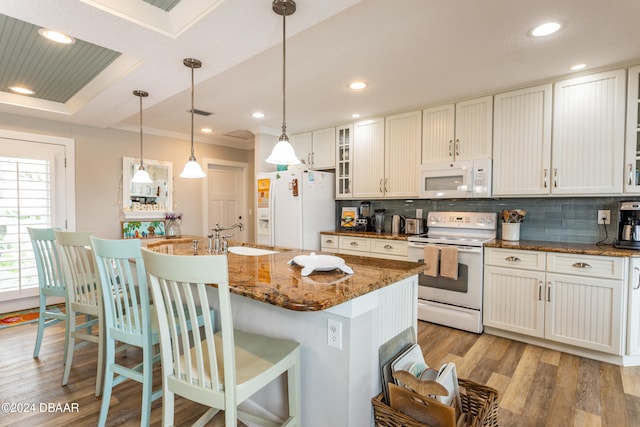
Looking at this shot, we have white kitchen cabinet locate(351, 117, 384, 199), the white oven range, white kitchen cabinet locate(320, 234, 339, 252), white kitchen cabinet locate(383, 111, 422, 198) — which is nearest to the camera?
the white oven range

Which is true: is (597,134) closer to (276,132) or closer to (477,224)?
(477,224)

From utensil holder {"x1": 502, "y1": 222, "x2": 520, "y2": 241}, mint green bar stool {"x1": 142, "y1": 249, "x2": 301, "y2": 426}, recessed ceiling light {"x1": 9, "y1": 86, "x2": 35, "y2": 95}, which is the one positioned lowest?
mint green bar stool {"x1": 142, "y1": 249, "x2": 301, "y2": 426}

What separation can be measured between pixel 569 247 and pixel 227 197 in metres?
4.75

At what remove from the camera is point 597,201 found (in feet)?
9.29

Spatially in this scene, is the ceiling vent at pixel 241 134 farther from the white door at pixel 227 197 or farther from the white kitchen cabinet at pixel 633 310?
the white kitchen cabinet at pixel 633 310

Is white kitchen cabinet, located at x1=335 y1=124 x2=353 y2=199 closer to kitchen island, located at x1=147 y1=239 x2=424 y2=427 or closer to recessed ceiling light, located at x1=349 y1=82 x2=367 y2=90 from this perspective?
recessed ceiling light, located at x1=349 y1=82 x2=367 y2=90

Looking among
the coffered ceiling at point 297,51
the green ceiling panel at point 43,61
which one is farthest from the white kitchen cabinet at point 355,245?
the green ceiling panel at point 43,61

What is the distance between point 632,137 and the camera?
2.46m

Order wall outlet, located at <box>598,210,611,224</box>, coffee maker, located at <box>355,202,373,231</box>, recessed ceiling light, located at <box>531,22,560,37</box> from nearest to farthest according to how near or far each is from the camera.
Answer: recessed ceiling light, located at <box>531,22,560,37</box> < wall outlet, located at <box>598,210,611,224</box> < coffee maker, located at <box>355,202,373,231</box>

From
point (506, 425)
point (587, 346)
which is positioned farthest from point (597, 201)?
point (506, 425)

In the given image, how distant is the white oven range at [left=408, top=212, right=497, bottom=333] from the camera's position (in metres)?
2.96

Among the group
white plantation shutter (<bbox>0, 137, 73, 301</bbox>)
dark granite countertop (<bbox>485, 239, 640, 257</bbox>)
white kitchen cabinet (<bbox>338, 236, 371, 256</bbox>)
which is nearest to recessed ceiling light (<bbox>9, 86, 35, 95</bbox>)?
white plantation shutter (<bbox>0, 137, 73, 301</bbox>)

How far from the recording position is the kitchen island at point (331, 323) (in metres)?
1.26

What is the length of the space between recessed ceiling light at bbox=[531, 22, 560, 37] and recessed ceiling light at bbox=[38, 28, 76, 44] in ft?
10.1
